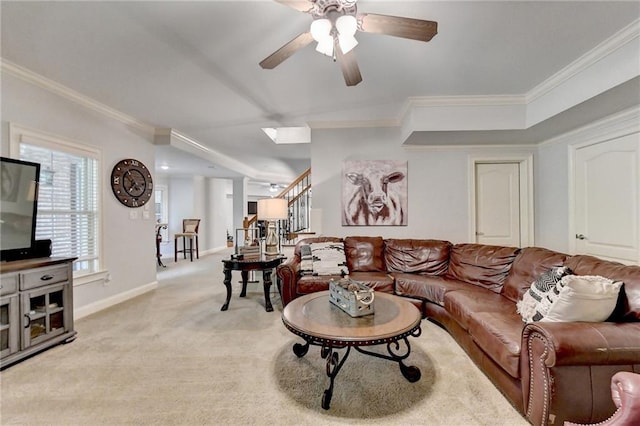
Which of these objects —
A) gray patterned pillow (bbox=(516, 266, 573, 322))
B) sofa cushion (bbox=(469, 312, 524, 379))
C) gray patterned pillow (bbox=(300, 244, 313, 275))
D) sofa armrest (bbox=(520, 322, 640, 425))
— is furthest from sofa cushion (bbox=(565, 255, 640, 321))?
gray patterned pillow (bbox=(300, 244, 313, 275))

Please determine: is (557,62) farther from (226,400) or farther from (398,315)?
(226,400)

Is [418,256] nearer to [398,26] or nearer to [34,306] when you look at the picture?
[398,26]

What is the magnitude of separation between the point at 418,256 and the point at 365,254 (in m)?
0.67

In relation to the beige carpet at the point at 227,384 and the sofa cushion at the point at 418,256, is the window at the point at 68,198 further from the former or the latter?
the sofa cushion at the point at 418,256

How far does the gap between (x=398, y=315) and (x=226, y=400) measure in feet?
4.18

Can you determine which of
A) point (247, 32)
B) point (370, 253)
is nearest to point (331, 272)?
point (370, 253)

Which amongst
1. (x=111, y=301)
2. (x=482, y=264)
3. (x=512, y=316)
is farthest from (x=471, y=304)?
(x=111, y=301)

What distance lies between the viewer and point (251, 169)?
8344 millimetres

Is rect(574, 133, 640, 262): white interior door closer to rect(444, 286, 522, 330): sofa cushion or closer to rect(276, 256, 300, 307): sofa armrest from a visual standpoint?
rect(444, 286, 522, 330): sofa cushion

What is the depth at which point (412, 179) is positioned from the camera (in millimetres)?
4312

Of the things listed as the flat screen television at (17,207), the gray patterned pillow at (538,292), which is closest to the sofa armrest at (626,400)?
the gray patterned pillow at (538,292)

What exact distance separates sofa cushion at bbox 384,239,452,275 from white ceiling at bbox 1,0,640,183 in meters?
1.43

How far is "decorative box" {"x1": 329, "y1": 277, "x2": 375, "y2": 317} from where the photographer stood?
2.04 meters

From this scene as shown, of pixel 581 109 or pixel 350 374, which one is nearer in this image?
pixel 350 374
